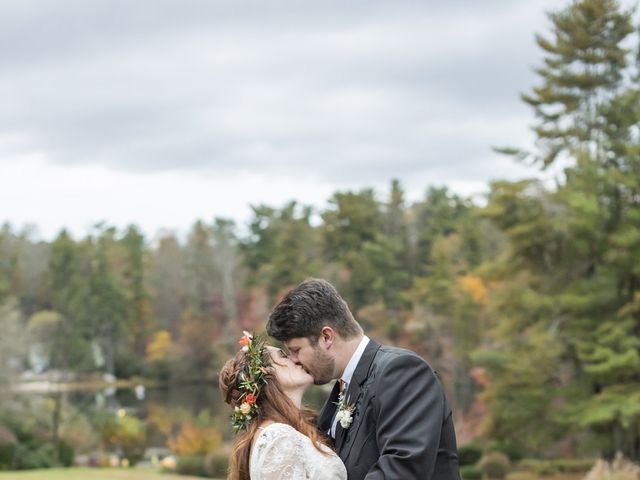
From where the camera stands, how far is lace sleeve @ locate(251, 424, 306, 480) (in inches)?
157

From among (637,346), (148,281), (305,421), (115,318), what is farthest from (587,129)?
(148,281)

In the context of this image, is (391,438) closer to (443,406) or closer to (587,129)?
(443,406)

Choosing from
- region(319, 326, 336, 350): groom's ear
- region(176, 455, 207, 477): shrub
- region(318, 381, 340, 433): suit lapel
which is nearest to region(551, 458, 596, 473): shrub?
region(176, 455, 207, 477): shrub

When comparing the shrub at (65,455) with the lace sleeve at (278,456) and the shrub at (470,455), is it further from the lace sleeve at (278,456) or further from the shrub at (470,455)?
the lace sleeve at (278,456)

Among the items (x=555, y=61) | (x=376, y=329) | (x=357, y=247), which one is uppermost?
(x=555, y=61)

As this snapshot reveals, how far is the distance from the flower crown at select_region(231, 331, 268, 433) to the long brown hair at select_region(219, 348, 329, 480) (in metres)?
0.02

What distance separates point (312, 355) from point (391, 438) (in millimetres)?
534

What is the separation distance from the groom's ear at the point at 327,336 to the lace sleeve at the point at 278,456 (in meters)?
0.45

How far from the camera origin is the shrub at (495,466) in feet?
100

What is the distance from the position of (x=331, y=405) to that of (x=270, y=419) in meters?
0.29

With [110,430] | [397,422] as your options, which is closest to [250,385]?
[397,422]

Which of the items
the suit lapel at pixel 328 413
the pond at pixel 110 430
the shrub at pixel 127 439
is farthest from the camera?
the shrub at pixel 127 439

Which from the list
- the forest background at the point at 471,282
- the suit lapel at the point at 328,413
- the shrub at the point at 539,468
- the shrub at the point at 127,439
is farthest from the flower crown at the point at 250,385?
the shrub at the point at 127,439

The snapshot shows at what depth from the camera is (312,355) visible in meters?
3.93
